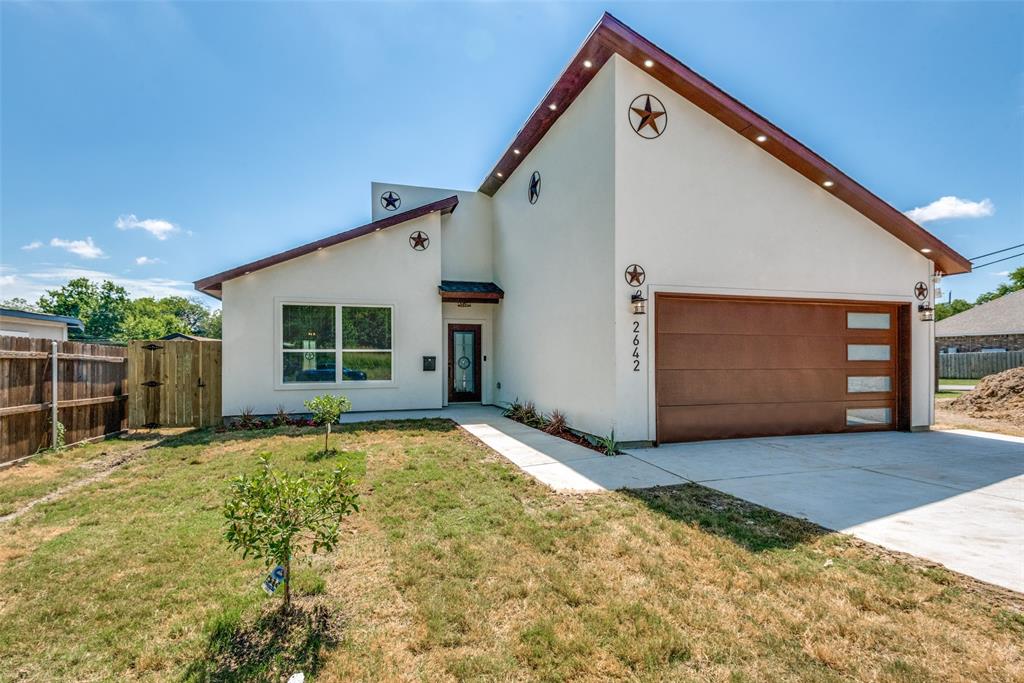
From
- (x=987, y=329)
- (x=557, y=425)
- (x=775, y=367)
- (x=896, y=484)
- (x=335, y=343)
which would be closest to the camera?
(x=896, y=484)

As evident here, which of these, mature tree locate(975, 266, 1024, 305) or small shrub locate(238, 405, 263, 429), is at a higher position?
mature tree locate(975, 266, 1024, 305)

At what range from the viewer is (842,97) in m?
9.91

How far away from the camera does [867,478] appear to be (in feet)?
17.0

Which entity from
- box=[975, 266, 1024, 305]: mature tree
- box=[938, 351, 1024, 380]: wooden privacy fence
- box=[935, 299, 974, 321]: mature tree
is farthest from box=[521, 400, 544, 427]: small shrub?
box=[935, 299, 974, 321]: mature tree

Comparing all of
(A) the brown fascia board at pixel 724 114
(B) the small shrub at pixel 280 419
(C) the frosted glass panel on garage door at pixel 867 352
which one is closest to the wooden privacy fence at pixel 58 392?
(B) the small shrub at pixel 280 419

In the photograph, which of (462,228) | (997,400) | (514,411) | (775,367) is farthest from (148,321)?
(997,400)

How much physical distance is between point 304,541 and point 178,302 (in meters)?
86.6

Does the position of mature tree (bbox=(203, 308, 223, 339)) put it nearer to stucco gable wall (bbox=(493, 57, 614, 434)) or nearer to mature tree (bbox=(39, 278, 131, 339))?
mature tree (bbox=(39, 278, 131, 339))

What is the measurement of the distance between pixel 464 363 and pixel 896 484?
30.8 feet

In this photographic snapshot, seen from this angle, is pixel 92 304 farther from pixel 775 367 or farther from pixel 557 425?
pixel 775 367

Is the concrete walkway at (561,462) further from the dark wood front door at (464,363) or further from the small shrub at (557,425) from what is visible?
the dark wood front door at (464,363)

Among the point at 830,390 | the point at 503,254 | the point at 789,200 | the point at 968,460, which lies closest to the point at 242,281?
the point at 503,254

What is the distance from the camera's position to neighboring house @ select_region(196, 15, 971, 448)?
683 centimetres

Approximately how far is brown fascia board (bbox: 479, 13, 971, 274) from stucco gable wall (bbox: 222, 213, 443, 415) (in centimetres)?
445
